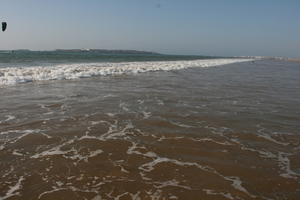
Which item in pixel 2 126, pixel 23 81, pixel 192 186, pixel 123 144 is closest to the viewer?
pixel 192 186

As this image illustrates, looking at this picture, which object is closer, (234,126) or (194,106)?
(234,126)

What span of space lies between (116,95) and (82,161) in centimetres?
675

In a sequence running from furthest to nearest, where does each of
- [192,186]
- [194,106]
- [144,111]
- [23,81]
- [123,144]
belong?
[23,81]
[194,106]
[144,111]
[123,144]
[192,186]

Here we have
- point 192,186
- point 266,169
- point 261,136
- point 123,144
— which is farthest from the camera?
point 261,136

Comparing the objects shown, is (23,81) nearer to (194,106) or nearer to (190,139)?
(194,106)

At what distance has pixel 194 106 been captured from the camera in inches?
374

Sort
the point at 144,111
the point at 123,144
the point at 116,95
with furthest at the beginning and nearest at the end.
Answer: the point at 116,95 < the point at 144,111 < the point at 123,144

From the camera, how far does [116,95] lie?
11.5 meters

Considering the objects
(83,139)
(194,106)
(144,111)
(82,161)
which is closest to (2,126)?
(83,139)

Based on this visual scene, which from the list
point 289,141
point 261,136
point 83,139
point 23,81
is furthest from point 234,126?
point 23,81

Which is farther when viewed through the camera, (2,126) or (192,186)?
(2,126)

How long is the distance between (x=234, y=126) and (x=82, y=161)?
4.25m

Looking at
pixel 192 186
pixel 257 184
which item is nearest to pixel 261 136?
pixel 257 184

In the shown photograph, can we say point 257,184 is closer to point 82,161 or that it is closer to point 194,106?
point 82,161
